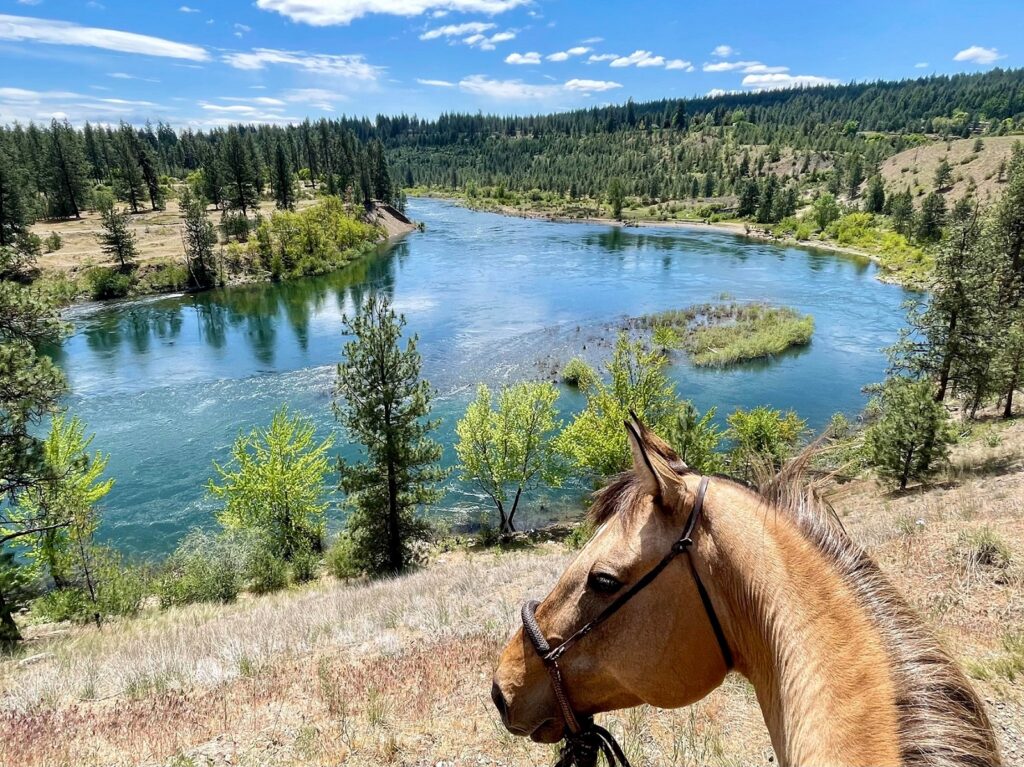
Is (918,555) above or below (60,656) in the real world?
above

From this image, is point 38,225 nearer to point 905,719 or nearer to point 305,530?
point 305,530

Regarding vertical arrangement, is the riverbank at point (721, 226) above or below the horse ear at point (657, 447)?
below

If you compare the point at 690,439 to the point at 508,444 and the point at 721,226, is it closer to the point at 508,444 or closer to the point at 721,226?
the point at 508,444

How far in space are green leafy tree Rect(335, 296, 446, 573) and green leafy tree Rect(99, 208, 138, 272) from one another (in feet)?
169

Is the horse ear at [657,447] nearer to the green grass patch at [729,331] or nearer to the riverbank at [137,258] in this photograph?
the green grass patch at [729,331]

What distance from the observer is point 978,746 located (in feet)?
5.26

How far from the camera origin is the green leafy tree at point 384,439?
18031mm

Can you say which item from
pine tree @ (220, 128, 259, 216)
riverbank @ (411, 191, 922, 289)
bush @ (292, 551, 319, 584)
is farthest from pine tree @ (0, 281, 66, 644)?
pine tree @ (220, 128, 259, 216)

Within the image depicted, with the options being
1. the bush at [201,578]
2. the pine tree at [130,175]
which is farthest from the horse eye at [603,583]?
the pine tree at [130,175]

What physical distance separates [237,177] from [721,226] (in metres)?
82.2

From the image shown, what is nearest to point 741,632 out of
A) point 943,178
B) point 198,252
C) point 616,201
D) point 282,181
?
point 198,252

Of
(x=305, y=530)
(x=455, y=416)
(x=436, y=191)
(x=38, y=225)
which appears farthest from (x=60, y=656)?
(x=436, y=191)

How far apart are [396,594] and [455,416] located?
18154mm

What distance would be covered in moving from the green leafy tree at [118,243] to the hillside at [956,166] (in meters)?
110
